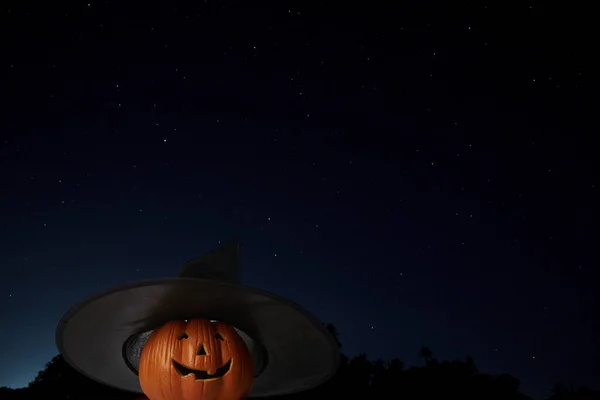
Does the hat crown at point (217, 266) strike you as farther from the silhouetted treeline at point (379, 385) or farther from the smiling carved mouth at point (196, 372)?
the silhouetted treeline at point (379, 385)

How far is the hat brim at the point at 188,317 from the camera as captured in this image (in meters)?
3.89

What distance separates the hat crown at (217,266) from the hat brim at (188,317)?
0.20 meters

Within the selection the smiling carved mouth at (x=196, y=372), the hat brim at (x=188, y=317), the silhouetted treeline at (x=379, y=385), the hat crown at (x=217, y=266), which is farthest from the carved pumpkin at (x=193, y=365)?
the silhouetted treeline at (x=379, y=385)

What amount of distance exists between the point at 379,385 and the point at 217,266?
656cm

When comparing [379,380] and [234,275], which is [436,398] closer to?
[379,380]

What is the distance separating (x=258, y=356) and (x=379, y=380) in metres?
5.67

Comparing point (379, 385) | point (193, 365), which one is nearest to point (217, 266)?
point (193, 365)

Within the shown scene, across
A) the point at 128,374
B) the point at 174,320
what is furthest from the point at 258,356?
the point at 128,374

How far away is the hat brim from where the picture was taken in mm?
3889

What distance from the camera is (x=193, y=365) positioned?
12.7 feet

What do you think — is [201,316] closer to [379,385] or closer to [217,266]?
[217,266]

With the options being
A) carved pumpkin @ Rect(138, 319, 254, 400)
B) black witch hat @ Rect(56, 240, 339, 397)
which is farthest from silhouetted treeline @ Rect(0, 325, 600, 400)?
carved pumpkin @ Rect(138, 319, 254, 400)

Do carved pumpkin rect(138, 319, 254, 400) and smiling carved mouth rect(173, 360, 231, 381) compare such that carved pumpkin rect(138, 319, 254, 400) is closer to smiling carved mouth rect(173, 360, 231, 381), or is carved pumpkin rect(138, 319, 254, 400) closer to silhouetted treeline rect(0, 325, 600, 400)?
smiling carved mouth rect(173, 360, 231, 381)

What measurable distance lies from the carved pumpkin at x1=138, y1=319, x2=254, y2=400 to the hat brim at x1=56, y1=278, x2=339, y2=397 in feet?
0.76
